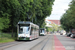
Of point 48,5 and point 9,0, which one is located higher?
point 48,5

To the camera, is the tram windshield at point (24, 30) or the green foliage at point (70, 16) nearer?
the tram windshield at point (24, 30)

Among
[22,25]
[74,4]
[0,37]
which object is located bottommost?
[0,37]

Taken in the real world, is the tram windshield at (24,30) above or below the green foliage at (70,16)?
below

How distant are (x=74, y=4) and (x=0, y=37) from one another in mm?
20900

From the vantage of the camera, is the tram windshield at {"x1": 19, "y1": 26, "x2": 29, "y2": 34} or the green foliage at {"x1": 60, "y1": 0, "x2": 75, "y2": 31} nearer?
the tram windshield at {"x1": 19, "y1": 26, "x2": 29, "y2": 34}

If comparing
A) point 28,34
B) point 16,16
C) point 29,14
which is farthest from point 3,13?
point 29,14

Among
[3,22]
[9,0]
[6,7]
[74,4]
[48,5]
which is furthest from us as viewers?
[48,5]

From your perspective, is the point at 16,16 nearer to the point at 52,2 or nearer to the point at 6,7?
the point at 6,7

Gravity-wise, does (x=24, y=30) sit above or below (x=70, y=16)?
below

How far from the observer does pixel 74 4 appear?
4366cm

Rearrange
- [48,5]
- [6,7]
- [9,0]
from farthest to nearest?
[48,5] → [6,7] → [9,0]

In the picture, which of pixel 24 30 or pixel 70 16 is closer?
pixel 24 30

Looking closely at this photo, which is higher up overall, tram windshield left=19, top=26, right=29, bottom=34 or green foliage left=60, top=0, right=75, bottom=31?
green foliage left=60, top=0, right=75, bottom=31

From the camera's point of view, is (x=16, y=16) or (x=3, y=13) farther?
(x=16, y=16)
